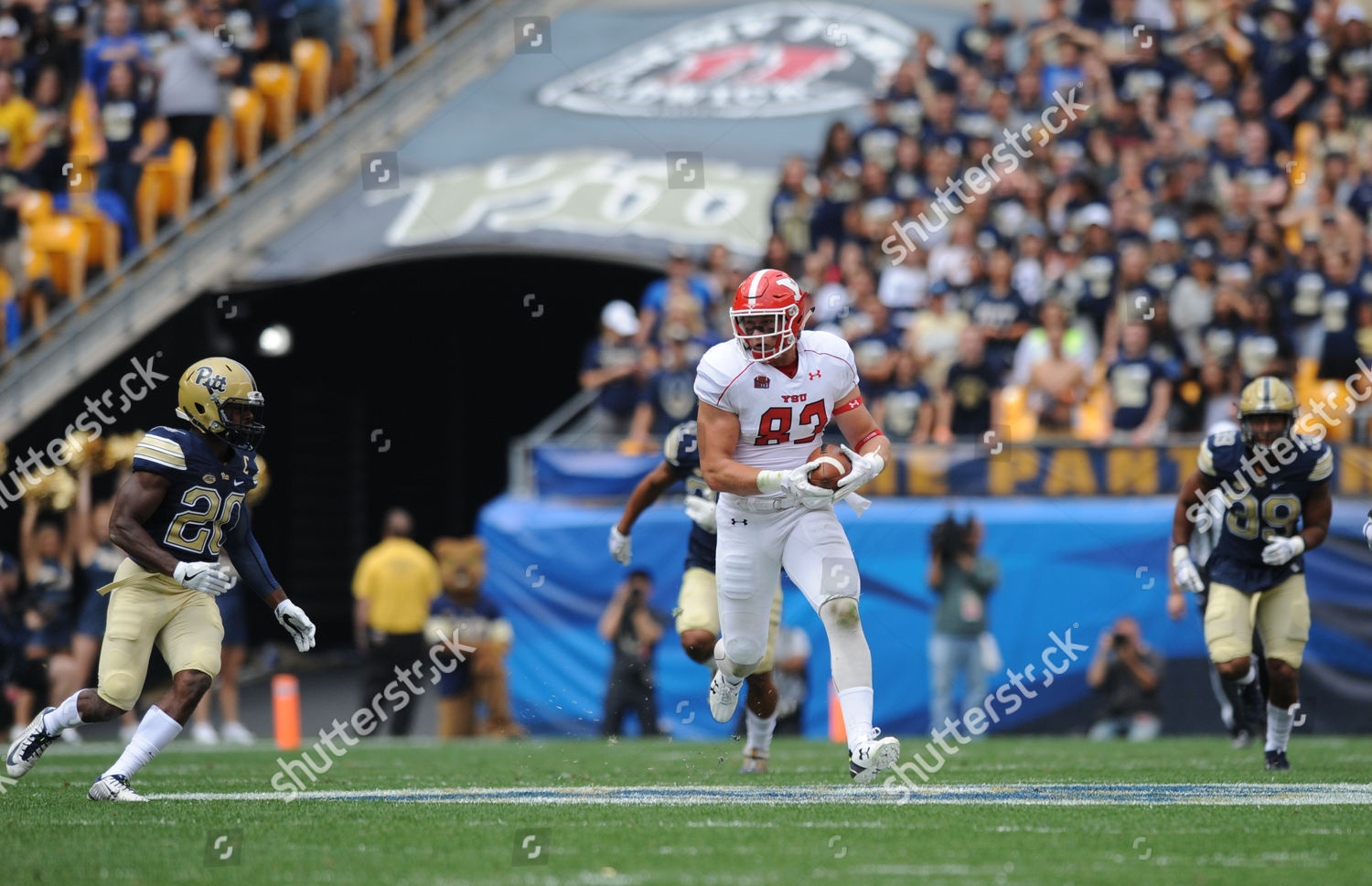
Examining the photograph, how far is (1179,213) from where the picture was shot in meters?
14.3

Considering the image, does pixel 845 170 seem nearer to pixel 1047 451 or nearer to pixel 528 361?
pixel 1047 451

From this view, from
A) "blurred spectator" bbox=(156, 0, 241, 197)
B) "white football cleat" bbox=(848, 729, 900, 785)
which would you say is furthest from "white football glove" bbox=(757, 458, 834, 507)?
"blurred spectator" bbox=(156, 0, 241, 197)

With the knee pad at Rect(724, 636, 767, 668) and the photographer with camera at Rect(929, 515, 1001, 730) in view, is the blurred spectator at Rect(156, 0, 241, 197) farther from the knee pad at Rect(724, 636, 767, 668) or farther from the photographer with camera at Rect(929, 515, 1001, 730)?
the knee pad at Rect(724, 636, 767, 668)

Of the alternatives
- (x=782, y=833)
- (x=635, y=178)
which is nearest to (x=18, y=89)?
(x=635, y=178)

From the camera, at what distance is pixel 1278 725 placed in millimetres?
8352

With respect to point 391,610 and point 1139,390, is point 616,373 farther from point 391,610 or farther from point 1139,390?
point 1139,390

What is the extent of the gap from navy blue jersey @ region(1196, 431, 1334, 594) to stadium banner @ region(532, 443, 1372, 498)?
3.97 m

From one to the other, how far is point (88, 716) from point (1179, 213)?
32.5ft

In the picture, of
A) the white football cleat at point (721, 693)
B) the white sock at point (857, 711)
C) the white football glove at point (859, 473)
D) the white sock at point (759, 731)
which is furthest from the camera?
the white sock at point (759, 731)

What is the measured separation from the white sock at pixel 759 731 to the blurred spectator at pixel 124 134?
9.50 m

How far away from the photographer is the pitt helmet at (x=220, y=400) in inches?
283

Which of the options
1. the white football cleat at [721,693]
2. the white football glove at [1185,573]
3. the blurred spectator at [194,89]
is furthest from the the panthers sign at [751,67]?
the white football cleat at [721,693]

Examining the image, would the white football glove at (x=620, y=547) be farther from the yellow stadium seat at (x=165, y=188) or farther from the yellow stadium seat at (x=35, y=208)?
the yellow stadium seat at (x=35, y=208)

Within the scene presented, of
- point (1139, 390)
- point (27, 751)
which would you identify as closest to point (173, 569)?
point (27, 751)
